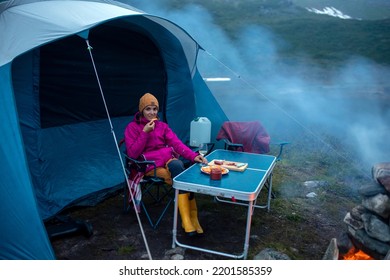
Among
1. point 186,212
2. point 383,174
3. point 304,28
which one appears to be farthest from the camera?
point 304,28

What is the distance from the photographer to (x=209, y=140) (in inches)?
185

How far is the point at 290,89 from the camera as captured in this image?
40.4 feet

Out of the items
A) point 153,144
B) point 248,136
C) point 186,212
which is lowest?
point 186,212

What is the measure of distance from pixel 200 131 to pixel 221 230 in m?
1.71

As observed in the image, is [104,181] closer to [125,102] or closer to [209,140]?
[125,102]

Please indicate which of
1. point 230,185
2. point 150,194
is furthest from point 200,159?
point 150,194

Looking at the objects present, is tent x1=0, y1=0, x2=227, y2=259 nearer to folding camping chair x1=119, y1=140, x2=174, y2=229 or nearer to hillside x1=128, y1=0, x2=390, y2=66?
folding camping chair x1=119, y1=140, x2=174, y2=229

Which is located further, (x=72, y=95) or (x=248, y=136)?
(x=248, y=136)

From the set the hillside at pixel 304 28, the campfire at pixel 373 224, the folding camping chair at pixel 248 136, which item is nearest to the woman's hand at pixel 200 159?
the folding camping chair at pixel 248 136

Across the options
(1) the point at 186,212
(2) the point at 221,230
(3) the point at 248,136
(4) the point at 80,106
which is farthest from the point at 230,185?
(4) the point at 80,106

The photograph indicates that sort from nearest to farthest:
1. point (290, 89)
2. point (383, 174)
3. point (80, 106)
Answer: point (383, 174), point (80, 106), point (290, 89)

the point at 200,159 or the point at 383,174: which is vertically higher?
the point at 383,174

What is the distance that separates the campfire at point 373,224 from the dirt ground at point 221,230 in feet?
1.17

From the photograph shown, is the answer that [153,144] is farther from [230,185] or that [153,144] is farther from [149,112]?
[230,185]
